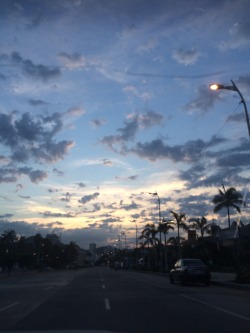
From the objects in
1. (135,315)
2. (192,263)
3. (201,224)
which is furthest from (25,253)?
(135,315)

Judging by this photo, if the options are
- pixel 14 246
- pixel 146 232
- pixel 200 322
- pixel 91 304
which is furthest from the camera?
pixel 14 246

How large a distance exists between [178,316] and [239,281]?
13903 mm

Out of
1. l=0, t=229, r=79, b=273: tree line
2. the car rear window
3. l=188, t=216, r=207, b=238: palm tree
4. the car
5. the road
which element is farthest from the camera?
l=0, t=229, r=79, b=273: tree line

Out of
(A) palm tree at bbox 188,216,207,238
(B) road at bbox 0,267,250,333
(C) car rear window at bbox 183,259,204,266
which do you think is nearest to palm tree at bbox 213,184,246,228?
(A) palm tree at bbox 188,216,207,238

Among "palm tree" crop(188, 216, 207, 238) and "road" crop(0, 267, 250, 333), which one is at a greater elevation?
"palm tree" crop(188, 216, 207, 238)

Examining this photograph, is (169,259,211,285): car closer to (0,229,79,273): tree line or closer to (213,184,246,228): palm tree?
(213,184,246,228): palm tree

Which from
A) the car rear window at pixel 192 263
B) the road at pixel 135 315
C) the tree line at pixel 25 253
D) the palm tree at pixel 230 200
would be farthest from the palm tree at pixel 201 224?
the road at pixel 135 315

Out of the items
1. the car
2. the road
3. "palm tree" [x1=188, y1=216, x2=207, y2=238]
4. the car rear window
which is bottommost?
the road

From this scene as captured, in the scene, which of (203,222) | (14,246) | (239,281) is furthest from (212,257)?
(14,246)

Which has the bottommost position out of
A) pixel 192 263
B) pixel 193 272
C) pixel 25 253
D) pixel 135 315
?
pixel 135 315

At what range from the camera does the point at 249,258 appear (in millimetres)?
36781

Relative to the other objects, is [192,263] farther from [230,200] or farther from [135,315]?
[230,200]

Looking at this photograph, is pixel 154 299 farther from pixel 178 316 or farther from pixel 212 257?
pixel 212 257

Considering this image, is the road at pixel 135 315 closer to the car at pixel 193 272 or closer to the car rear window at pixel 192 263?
the car at pixel 193 272
